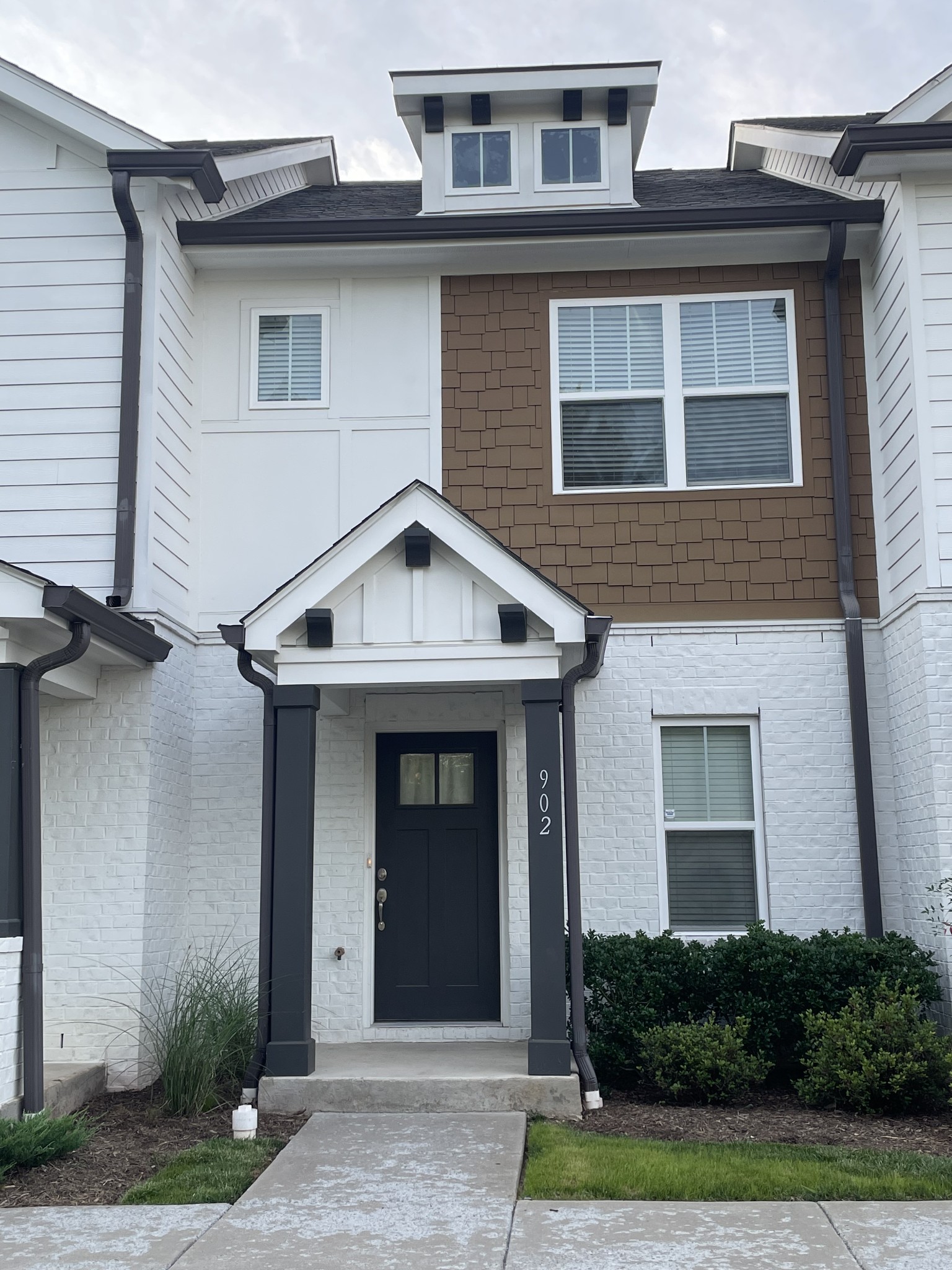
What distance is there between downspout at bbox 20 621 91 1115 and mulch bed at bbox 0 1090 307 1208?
523 millimetres

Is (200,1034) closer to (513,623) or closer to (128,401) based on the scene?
(513,623)

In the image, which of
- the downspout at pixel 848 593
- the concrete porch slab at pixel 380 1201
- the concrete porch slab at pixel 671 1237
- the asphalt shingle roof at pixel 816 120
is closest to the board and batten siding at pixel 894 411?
the downspout at pixel 848 593

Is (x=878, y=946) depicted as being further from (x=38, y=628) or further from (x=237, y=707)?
(x=38, y=628)

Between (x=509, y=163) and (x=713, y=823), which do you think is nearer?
(x=713, y=823)

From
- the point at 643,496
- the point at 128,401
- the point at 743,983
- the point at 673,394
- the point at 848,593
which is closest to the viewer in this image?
the point at 743,983

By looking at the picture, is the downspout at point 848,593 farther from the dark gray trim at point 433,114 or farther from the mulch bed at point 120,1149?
the mulch bed at point 120,1149

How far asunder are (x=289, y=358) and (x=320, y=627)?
3144 millimetres

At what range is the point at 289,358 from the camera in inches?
387

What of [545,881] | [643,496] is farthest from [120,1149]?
[643,496]

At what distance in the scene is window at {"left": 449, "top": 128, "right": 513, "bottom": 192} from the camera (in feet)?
33.9

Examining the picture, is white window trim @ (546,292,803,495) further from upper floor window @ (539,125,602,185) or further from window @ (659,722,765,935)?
window @ (659,722,765,935)

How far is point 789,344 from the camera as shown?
952 cm

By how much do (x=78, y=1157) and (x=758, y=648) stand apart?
573 cm

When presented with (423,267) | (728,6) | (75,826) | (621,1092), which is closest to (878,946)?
(621,1092)
